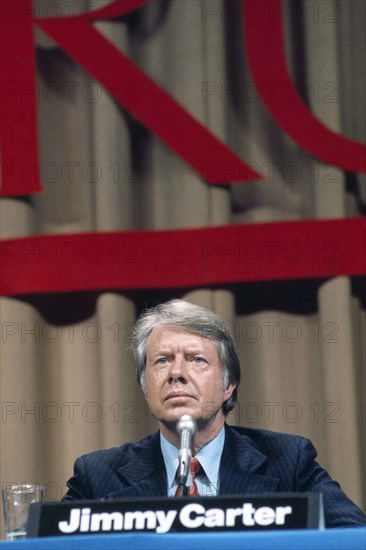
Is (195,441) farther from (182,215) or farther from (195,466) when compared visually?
(182,215)

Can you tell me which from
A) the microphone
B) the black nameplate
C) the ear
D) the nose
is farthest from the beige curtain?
the black nameplate

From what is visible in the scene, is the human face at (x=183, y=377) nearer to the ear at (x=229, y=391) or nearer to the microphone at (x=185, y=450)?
the ear at (x=229, y=391)

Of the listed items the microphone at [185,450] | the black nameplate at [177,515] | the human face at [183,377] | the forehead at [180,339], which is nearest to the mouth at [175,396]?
the human face at [183,377]

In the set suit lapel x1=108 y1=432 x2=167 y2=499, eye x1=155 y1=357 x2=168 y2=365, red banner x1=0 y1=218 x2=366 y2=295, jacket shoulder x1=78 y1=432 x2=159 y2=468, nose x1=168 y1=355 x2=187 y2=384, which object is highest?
red banner x1=0 y1=218 x2=366 y2=295

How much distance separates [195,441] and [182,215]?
3.59 ft

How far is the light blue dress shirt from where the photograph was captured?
2320 millimetres

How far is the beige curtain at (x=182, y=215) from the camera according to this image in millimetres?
3271

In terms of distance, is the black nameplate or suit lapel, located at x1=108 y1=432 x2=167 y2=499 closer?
the black nameplate

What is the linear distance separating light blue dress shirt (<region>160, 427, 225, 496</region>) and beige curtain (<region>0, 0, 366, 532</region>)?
2.85ft

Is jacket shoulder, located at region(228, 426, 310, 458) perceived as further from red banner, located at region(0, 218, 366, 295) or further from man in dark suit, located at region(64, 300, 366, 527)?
red banner, located at region(0, 218, 366, 295)

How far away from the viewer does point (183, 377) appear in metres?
2.36

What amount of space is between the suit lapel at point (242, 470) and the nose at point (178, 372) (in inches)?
7.9

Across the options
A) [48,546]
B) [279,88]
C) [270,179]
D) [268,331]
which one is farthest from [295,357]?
[48,546]

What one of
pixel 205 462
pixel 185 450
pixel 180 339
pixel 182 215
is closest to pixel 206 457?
pixel 205 462
